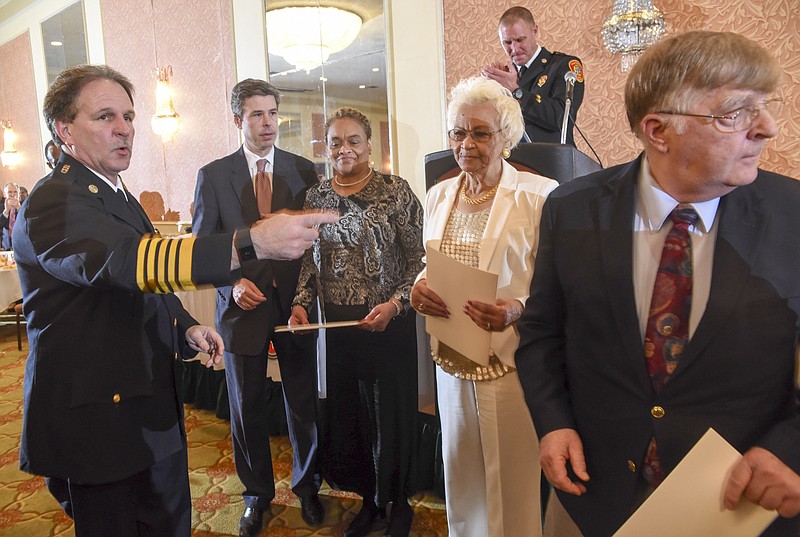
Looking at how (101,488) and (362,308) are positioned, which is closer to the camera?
(101,488)

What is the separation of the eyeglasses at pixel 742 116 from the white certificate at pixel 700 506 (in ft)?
1.55

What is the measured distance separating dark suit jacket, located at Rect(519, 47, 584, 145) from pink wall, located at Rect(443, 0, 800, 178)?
1.84 feet

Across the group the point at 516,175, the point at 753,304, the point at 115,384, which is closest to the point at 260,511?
the point at 115,384

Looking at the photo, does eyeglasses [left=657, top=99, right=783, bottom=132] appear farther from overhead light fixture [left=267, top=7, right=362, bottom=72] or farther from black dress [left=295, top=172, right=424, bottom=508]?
overhead light fixture [left=267, top=7, right=362, bottom=72]

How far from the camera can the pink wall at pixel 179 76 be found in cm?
550

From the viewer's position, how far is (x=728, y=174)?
2.97 feet

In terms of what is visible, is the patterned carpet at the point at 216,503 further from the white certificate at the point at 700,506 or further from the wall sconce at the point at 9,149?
the wall sconce at the point at 9,149

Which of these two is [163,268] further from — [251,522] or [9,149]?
[9,149]

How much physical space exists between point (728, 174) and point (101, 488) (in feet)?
5.01

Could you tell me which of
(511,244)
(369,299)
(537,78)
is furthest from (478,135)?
(537,78)

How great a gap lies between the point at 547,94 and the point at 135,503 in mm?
2413

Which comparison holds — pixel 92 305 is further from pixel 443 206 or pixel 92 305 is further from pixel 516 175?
pixel 516 175

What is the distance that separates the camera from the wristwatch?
1146mm

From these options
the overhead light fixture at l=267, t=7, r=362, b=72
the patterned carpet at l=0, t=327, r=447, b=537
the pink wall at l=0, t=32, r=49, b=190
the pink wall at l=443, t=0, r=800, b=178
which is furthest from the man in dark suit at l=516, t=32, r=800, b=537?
the pink wall at l=0, t=32, r=49, b=190
